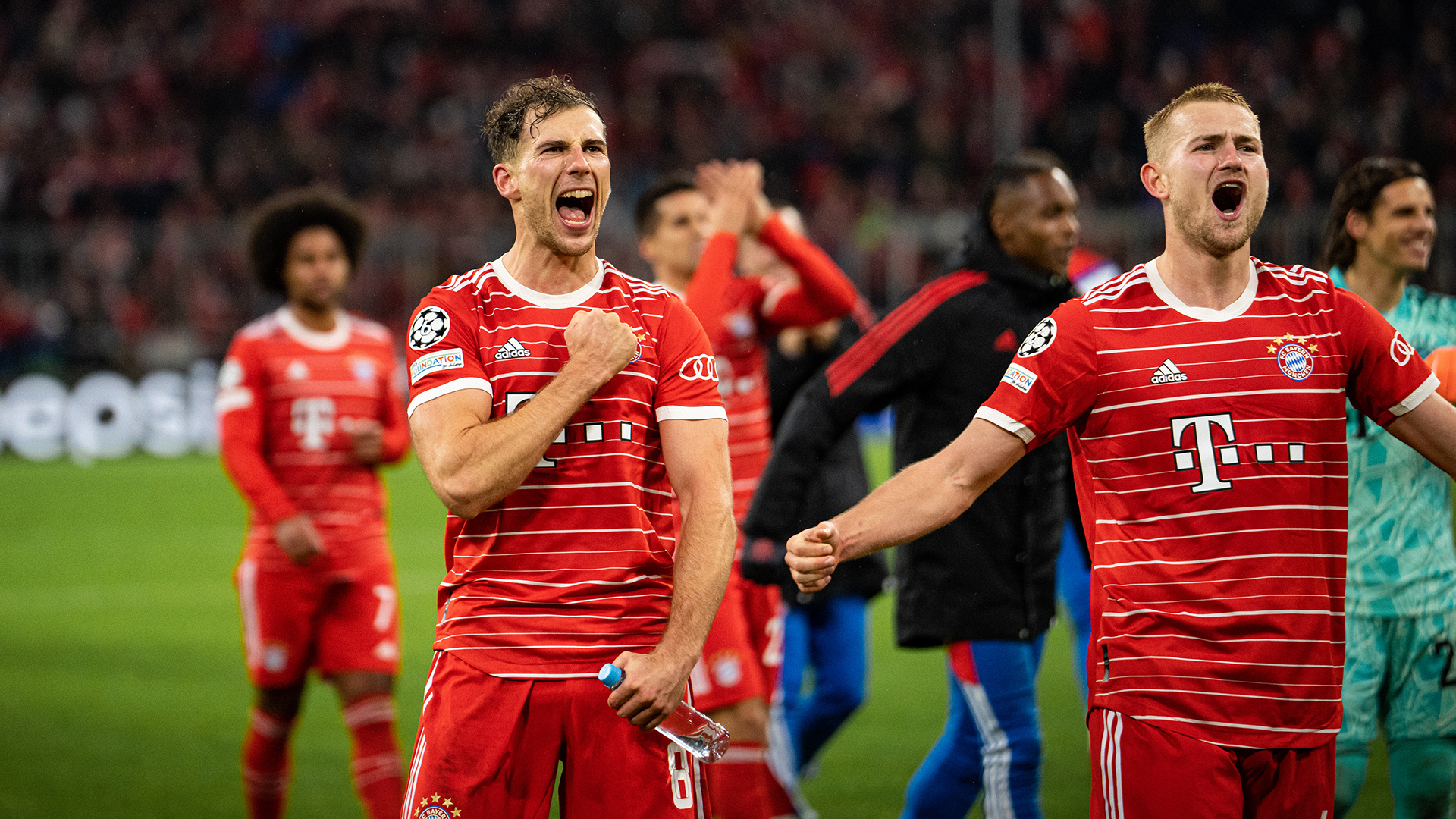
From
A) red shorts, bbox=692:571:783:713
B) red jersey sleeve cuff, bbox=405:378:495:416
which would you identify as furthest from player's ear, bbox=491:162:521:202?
red shorts, bbox=692:571:783:713

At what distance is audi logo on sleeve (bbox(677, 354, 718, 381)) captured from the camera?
3.44 metres

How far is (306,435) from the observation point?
594 cm

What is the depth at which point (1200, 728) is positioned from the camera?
3.26 metres

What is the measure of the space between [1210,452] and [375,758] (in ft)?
11.4

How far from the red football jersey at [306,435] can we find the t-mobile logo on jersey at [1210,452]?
3388 millimetres

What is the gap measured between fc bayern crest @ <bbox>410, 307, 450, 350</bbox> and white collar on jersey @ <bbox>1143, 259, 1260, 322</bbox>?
1.66m

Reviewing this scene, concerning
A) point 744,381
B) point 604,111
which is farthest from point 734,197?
point 604,111

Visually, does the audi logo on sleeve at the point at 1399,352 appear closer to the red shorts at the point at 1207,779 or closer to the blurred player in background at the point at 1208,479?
the blurred player in background at the point at 1208,479

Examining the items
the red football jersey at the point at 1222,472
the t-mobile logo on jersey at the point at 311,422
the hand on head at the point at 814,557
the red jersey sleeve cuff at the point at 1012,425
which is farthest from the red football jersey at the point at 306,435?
the red football jersey at the point at 1222,472

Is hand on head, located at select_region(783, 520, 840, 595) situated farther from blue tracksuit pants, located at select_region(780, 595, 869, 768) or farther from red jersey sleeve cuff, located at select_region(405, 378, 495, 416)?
blue tracksuit pants, located at select_region(780, 595, 869, 768)

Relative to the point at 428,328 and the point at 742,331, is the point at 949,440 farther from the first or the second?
the point at 428,328

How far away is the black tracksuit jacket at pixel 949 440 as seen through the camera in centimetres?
471

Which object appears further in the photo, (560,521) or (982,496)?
(982,496)

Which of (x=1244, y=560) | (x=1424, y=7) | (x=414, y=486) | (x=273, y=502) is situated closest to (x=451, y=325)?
(x=1244, y=560)
